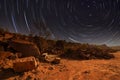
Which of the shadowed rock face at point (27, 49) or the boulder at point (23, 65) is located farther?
the shadowed rock face at point (27, 49)

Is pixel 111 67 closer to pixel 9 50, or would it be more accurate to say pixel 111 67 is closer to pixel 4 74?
pixel 4 74

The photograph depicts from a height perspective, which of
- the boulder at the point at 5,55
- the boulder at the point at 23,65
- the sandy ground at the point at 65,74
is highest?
the boulder at the point at 5,55

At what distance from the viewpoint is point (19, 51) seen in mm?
13148

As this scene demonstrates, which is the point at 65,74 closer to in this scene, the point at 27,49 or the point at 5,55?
the point at 27,49

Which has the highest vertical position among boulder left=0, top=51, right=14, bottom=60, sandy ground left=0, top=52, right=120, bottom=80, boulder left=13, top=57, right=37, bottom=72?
boulder left=0, top=51, right=14, bottom=60

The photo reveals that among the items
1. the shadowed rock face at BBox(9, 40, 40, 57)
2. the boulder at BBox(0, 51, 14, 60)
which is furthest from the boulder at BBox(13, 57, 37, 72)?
the shadowed rock face at BBox(9, 40, 40, 57)

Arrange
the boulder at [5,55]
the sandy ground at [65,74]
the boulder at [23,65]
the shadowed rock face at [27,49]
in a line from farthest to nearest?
the shadowed rock face at [27,49]
the boulder at [5,55]
the boulder at [23,65]
the sandy ground at [65,74]

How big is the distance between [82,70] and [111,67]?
7.19ft

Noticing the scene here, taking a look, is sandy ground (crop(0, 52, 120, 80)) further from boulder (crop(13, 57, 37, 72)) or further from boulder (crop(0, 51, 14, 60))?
boulder (crop(0, 51, 14, 60))

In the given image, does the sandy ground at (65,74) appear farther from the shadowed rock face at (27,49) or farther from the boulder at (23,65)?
the shadowed rock face at (27,49)

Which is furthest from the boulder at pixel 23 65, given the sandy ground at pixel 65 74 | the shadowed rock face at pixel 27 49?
the shadowed rock face at pixel 27 49

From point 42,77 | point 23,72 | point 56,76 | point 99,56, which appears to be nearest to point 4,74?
point 23,72

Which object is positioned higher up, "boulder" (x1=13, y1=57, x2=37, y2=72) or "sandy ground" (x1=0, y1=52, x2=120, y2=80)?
"boulder" (x1=13, y1=57, x2=37, y2=72)

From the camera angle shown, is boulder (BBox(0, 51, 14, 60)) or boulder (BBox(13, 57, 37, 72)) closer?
boulder (BBox(13, 57, 37, 72))
